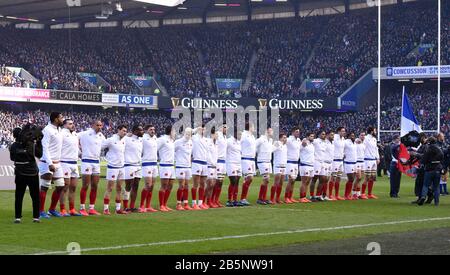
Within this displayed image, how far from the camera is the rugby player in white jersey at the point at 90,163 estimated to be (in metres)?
19.3

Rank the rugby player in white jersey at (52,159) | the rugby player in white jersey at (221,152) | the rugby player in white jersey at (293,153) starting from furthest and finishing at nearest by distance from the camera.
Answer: the rugby player in white jersey at (293,153) < the rugby player in white jersey at (221,152) < the rugby player in white jersey at (52,159)

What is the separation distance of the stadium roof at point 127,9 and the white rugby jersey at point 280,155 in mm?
40652

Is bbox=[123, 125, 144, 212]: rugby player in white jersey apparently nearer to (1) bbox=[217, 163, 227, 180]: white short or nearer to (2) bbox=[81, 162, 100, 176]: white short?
(2) bbox=[81, 162, 100, 176]: white short

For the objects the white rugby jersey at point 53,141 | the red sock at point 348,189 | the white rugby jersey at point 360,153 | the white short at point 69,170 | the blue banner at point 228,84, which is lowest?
the red sock at point 348,189

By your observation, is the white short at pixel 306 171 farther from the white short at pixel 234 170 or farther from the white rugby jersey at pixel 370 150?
the white rugby jersey at pixel 370 150

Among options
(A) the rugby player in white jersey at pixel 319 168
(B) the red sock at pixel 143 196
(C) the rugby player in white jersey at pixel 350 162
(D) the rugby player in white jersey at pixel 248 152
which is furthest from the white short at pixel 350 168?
(B) the red sock at pixel 143 196

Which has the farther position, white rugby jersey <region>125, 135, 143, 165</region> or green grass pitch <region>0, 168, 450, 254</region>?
white rugby jersey <region>125, 135, 143, 165</region>

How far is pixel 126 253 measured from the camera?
Answer: 12.4m

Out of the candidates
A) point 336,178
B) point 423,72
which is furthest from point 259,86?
point 336,178

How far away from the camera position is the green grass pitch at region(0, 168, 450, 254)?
43.9ft

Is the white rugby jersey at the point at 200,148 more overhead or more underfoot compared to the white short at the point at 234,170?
more overhead

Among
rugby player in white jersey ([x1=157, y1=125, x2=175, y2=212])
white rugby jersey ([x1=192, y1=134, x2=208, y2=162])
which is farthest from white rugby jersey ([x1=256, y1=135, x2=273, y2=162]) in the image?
rugby player in white jersey ([x1=157, y1=125, x2=175, y2=212])

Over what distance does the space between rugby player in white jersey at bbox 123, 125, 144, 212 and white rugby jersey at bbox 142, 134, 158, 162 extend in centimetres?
37

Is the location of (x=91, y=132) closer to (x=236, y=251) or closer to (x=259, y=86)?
(x=236, y=251)
